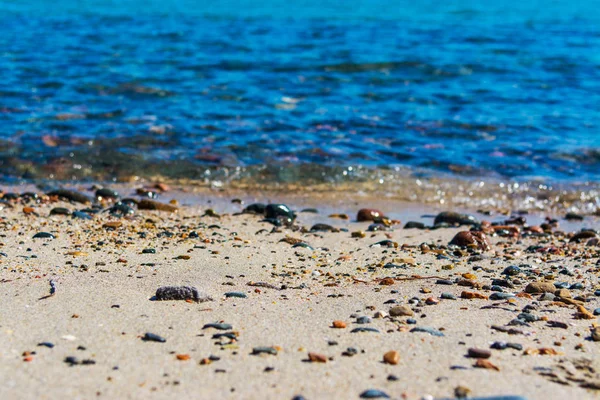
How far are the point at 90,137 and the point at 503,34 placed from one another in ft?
33.4

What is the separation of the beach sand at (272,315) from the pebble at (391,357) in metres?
0.03

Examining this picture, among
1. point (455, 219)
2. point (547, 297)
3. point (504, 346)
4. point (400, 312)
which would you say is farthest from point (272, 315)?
point (455, 219)

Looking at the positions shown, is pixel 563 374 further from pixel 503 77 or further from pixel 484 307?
pixel 503 77

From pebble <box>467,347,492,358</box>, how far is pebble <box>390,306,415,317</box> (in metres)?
0.54

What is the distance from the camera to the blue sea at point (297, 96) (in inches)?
315

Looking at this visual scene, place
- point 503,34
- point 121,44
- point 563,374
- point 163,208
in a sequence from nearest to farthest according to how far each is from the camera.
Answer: point 563,374 → point 163,208 → point 121,44 → point 503,34

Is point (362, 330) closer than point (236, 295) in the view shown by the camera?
Yes

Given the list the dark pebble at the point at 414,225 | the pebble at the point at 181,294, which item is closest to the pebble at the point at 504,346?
the pebble at the point at 181,294

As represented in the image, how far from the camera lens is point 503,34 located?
15930mm

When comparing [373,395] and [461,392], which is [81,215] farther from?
[461,392]

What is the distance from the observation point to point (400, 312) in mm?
3723

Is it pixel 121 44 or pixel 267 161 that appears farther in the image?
pixel 121 44

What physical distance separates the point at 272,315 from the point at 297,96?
7.07 metres

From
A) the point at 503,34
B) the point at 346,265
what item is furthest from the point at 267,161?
the point at 503,34
